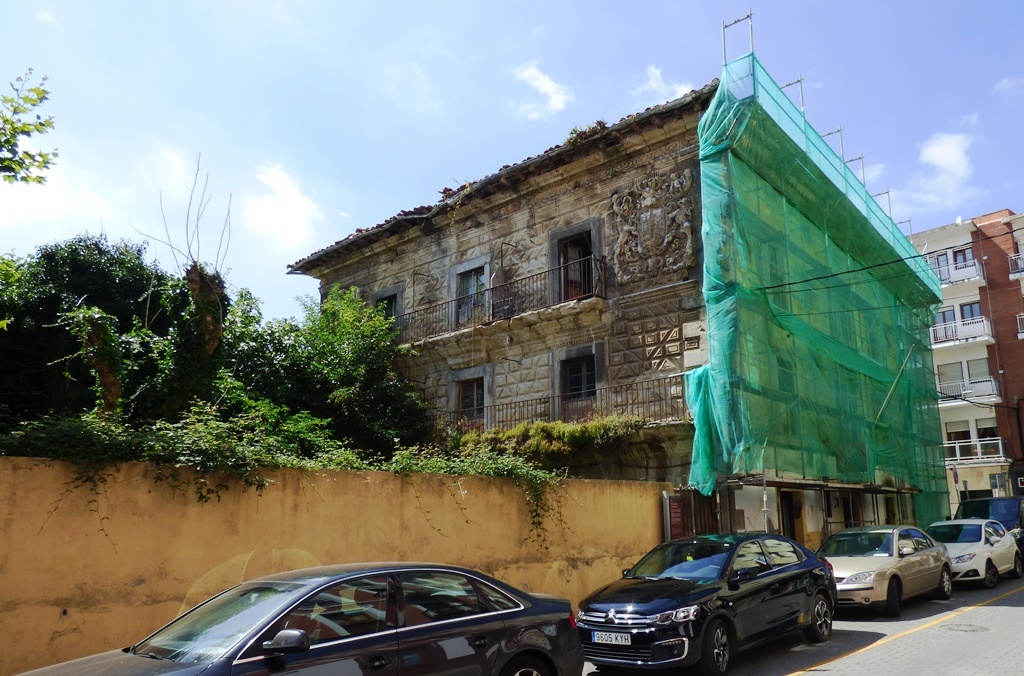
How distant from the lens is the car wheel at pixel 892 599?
1132cm

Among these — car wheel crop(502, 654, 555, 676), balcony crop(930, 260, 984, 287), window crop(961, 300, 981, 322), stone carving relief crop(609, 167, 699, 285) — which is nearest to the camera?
car wheel crop(502, 654, 555, 676)

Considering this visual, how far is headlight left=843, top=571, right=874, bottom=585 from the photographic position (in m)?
11.2

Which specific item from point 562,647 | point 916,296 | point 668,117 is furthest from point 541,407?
point 916,296

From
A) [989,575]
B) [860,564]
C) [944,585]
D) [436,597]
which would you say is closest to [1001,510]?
[989,575]

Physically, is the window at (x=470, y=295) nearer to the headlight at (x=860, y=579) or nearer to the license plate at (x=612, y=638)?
the headlight at (x=860, y=579)

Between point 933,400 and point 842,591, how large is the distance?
18.6 metres

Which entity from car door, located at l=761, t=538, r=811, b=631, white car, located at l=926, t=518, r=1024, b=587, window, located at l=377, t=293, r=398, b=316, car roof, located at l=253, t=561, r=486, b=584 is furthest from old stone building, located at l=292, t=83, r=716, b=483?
car roof, located at l=253, t=561, r=486, b=584

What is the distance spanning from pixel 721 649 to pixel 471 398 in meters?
12.9

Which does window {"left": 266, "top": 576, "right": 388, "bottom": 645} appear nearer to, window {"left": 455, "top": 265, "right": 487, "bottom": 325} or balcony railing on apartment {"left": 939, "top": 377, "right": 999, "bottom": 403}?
window {"left": 455, "top": 265, "right": 487, "bottom": 325}

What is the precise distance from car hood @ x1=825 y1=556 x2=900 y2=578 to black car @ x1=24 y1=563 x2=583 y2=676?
721 centimetres

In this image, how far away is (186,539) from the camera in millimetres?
7488

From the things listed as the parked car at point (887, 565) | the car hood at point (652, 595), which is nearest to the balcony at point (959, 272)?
the parked car at point (887, 565)

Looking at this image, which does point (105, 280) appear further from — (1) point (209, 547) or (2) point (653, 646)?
(2) point (653, 646)

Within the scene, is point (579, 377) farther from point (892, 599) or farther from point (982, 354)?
point (982, 354)
